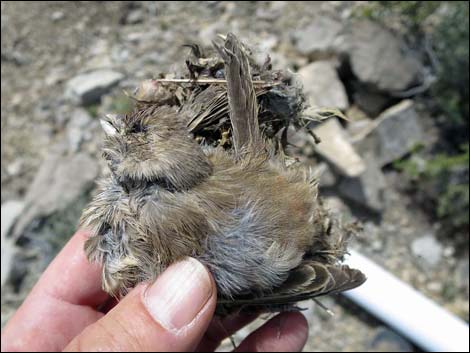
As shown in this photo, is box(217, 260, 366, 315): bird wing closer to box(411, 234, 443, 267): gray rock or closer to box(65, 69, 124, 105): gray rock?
box(411, 234, 443, 267): gray rock

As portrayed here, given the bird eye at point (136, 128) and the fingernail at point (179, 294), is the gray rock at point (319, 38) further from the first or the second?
the fingernail at point (179, 294)

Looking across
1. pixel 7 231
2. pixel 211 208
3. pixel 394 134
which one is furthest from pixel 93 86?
pixel 211 208

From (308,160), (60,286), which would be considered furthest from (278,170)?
(308,160)

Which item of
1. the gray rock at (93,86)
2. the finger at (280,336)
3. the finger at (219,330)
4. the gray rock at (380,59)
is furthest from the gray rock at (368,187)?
the gray rock at (93,86)

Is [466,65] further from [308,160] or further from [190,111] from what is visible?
[190,111]

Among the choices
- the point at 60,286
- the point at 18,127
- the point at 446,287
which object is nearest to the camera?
the point at 60,286

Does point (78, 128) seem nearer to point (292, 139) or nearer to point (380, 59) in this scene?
point (292, 139)
